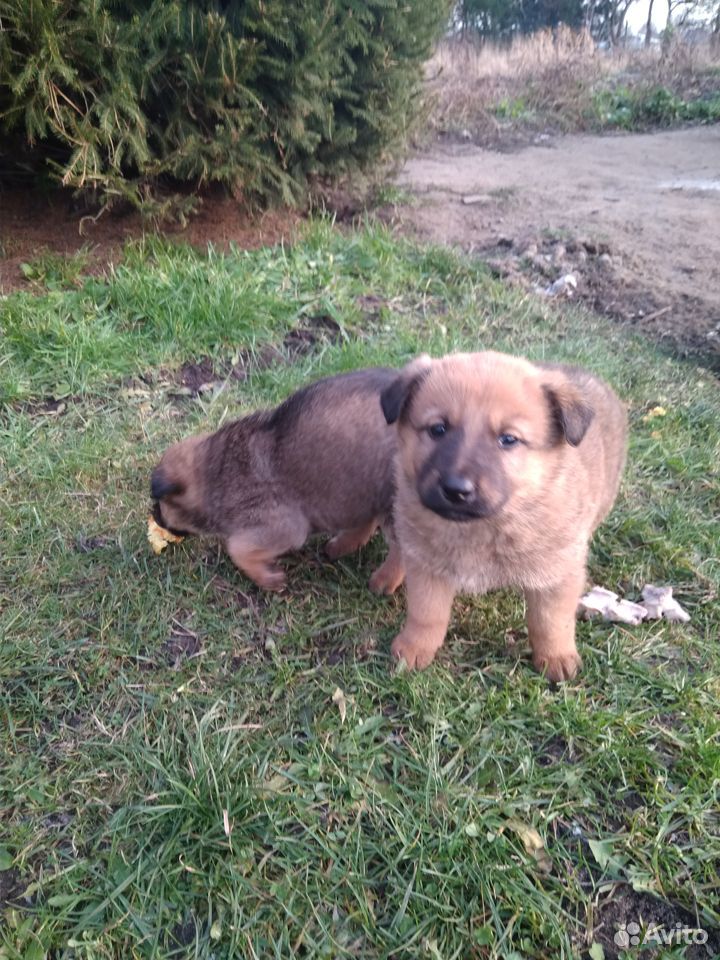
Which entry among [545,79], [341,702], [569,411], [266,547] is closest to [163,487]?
[266,547]

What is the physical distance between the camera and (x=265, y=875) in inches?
86.5

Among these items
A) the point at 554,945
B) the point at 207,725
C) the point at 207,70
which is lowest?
the point at 554,945

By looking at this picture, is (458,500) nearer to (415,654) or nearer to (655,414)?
(415,654)

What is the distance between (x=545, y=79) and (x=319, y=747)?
54.6 ft

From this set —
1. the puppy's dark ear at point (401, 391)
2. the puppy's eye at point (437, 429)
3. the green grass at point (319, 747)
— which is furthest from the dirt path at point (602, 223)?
the puppy's eye at point (437, 429)

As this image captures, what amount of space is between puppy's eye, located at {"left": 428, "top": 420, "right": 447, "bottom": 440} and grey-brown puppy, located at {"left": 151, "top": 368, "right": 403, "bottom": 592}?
716 millimetres

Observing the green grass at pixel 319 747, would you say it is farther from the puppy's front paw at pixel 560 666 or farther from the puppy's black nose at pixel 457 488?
the puppy's black nose at pixel 457 488

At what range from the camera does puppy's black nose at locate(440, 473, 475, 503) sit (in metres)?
2.24

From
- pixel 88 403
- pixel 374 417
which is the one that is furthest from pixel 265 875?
pixel 88 403

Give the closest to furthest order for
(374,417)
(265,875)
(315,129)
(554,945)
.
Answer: (554,945) < (265,875) < (374,417) < (315,129)

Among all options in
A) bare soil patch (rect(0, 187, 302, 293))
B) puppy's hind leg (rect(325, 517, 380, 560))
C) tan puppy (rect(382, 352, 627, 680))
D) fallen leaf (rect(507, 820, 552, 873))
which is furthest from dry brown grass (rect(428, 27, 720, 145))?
fallen leaf (rect(507, 820, 552, 873))

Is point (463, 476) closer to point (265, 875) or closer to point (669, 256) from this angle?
point (265, 875)

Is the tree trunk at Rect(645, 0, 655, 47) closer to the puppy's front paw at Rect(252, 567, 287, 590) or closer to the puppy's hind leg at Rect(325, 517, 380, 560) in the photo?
the puppy's hind leg at Rect(325, 517, 380, 560)

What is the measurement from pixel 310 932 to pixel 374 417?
6.69 feet
